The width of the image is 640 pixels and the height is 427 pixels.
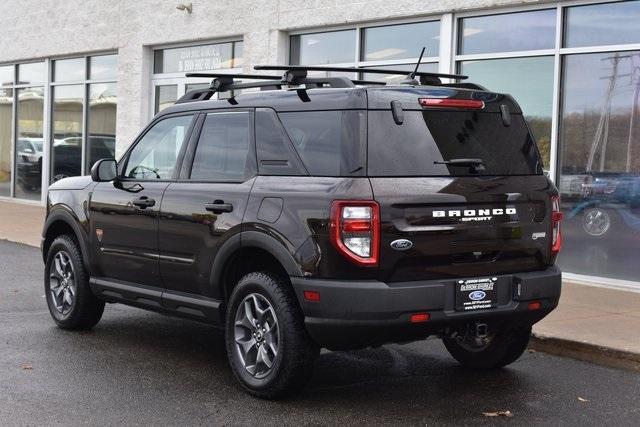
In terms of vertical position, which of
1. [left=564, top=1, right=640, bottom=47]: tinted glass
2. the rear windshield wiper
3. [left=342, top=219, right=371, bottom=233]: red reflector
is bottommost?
[left=342, top=219, right=371, bottom=233]: red reflector

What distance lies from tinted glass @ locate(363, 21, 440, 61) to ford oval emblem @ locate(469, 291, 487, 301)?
23.5 feet

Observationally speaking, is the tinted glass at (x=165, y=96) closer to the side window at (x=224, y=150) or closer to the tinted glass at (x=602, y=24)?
the tinted glass at (x=602, y=24)

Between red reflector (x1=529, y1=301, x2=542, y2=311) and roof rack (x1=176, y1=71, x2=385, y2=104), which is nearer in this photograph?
red reflector (x1=529, y1=301, x2=542, y2=311)

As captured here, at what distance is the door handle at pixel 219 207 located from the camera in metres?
5.88

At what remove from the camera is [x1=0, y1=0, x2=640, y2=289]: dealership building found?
1030cm

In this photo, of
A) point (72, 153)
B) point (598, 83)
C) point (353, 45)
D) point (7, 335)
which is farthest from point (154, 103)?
point (7, 335)

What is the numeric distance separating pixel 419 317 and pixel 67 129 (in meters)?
15.6

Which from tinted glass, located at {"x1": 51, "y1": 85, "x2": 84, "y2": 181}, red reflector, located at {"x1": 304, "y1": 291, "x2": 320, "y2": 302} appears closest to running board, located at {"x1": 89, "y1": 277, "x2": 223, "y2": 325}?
red reflector, located at {"x1": 304, "y1": 291, "x2": 320, "y2": 302}

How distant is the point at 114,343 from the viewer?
7250mm

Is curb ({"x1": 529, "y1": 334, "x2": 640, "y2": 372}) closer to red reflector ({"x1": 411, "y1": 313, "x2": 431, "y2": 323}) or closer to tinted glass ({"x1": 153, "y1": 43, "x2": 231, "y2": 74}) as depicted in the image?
red reflector ({"x1": 411, "y1": 313, "x2": 431, "y2": 323})

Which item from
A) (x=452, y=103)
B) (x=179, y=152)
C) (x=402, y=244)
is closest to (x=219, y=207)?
(x=179, y=152)

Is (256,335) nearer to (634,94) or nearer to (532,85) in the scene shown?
(634,94)

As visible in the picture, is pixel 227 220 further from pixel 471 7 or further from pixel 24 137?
pixel 24 137

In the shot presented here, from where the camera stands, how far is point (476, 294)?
544 cm
